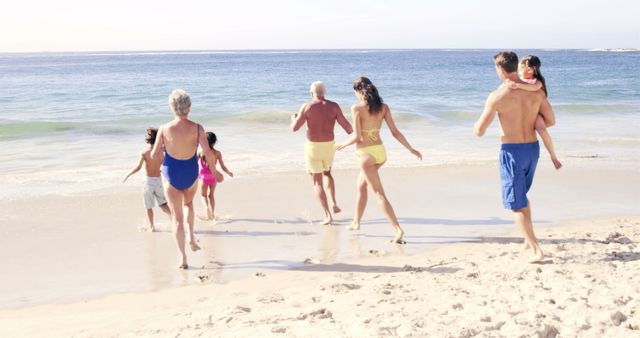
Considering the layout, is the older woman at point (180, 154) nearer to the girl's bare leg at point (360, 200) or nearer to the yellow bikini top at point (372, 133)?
the yellow bikini top at point (372, 133)

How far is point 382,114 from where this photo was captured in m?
6.29

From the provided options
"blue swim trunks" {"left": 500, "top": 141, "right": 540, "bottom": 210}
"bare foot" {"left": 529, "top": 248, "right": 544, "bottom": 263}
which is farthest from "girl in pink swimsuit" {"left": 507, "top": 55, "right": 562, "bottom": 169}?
"bare foot" {"left": 529, "top": 248, "right": 544, "bottom": 263}

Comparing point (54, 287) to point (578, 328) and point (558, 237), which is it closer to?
point (578, 328)

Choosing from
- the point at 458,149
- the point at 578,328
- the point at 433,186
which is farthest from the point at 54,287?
the point at 458,149

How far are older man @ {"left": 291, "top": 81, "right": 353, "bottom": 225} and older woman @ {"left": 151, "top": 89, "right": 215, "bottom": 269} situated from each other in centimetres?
174

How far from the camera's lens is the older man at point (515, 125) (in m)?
5.07

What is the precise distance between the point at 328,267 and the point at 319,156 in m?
1.83

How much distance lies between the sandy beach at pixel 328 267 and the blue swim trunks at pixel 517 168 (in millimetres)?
541

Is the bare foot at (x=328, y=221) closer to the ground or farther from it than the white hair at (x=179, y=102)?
closer to the ground

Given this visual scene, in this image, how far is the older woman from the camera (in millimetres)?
5461

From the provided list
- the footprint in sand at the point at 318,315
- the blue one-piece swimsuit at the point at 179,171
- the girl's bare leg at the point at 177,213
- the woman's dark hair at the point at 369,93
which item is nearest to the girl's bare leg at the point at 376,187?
the woman's dark hair at the point at 369,93

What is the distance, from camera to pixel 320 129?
23.6ft

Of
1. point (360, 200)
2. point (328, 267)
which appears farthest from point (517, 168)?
point (360, 200)

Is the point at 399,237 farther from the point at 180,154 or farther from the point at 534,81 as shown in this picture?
the point at 180,154
